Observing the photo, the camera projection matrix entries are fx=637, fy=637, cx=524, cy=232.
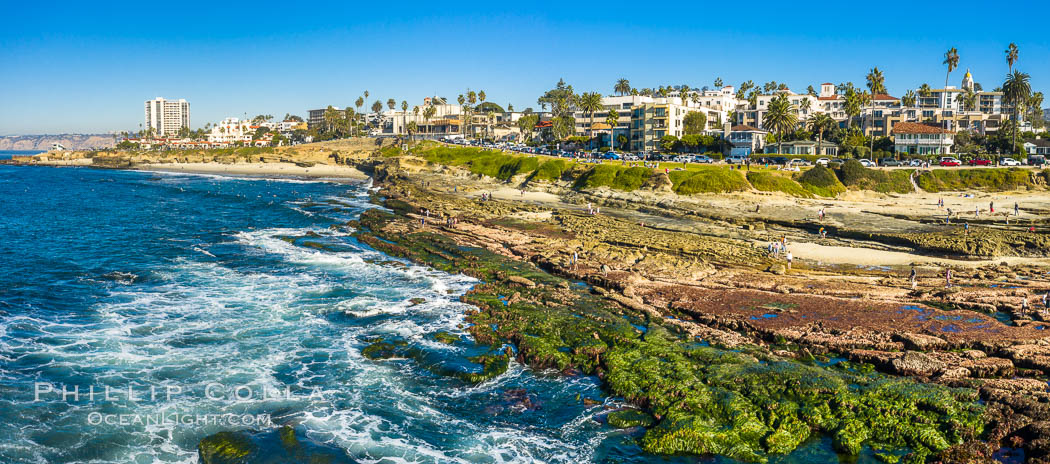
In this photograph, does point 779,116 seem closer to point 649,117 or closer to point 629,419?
point 649,117

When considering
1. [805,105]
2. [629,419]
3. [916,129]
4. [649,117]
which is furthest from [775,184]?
[805,105]

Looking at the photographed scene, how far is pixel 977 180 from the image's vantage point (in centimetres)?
7044

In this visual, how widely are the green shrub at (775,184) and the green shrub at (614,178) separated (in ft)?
39.3

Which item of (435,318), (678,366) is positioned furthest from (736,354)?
(435,318)

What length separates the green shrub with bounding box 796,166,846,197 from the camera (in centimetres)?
6931

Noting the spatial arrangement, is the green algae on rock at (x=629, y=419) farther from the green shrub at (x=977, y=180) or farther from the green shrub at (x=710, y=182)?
the green shrub at (x=977, y=180)

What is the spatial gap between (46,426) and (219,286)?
1714cm

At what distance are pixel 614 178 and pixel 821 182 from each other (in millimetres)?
23123

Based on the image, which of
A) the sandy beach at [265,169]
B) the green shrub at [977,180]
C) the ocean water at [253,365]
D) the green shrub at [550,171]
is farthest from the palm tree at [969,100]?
the ocean water at [253,365]

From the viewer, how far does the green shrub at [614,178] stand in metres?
75.4

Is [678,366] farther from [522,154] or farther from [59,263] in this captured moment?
[522,154]

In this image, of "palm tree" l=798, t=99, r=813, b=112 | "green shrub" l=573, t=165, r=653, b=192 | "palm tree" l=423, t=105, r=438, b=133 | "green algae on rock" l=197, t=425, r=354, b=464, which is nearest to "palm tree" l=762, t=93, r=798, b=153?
"green shrub" l=573, t=165, r=653, b=192

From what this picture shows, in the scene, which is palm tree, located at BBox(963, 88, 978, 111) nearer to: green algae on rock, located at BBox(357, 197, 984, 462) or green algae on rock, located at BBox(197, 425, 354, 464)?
green algae on rock, located at BBox(357, 197, 984, 462)

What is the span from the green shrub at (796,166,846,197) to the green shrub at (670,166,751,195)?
7.01 meters
